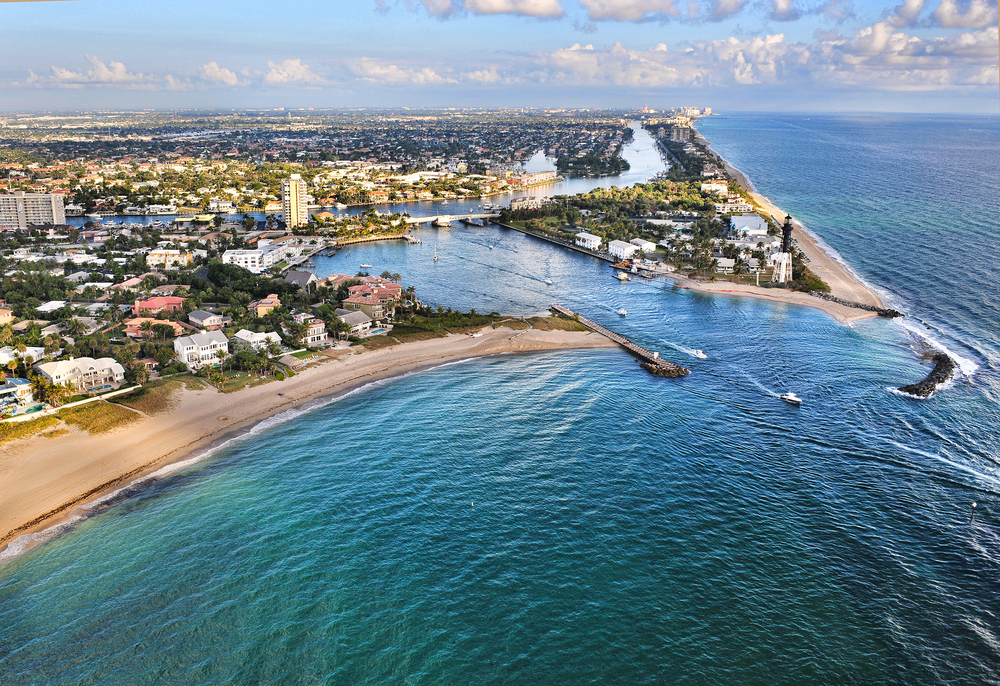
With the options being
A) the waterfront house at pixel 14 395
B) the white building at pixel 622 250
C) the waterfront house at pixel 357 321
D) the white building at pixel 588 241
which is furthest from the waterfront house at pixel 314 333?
the white building at pixel 588 241

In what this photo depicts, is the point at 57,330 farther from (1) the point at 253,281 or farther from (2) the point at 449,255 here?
(2) the point at 449,255

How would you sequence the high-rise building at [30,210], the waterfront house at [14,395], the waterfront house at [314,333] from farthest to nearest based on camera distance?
the high-rise building at [30,210] → the waterfront house at [314,333] → the waterfront house at [14,395]

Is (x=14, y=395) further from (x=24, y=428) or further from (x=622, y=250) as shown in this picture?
(x=622, y=250)

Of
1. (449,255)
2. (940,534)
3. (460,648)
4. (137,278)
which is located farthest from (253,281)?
(940,534)

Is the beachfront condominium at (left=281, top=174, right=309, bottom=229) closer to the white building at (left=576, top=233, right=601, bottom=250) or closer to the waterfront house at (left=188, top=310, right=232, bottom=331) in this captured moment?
the white building at (left=576, top=233, right=601, bottom=250)

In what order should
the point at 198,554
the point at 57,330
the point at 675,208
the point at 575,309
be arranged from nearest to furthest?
the point at 198,554
the point at 57,330
the point at 575,309
the point at 675,208

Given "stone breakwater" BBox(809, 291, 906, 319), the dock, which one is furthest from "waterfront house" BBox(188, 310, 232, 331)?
"stone breakwater" BBox(809, 291, 906, 319)

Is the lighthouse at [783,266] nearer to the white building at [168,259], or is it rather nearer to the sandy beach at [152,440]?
the sandy beach at [152,440]
